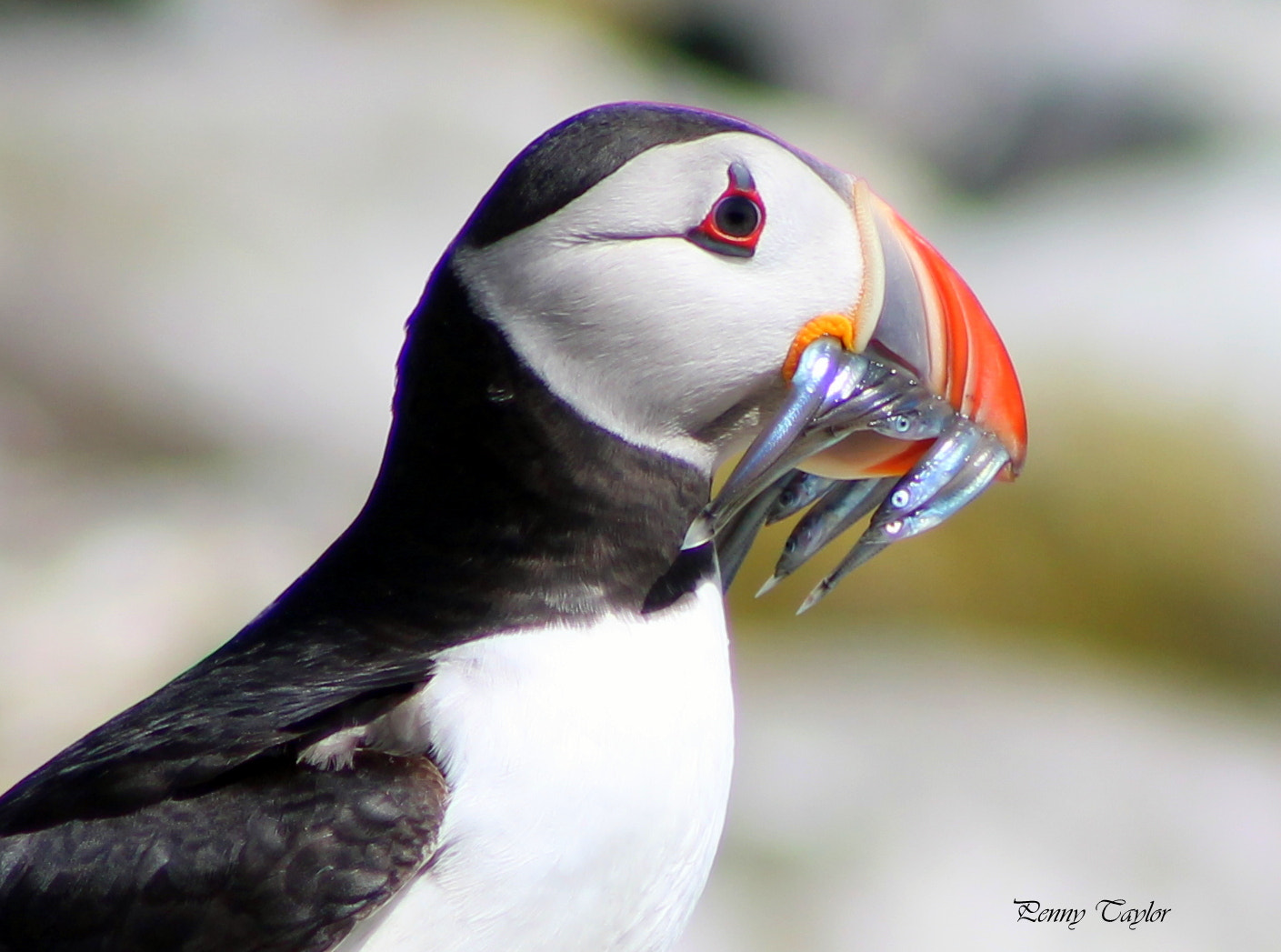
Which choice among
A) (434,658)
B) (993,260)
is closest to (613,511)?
(434,658)

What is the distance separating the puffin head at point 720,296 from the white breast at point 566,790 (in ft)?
0.77

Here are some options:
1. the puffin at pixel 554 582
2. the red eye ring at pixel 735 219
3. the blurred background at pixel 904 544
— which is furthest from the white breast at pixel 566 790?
the blurred background at pixel 904 544

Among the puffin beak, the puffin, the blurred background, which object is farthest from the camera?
the blurred background

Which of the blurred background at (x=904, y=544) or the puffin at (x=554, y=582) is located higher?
the puffin at (x=554, y=582)

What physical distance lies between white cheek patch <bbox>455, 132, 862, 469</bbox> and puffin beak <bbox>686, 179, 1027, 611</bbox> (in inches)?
2.0

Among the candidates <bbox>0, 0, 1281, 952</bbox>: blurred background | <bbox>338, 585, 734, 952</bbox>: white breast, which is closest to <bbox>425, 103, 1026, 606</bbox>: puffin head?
<bbox>338, 585, 734, 952</bbox>: white breast

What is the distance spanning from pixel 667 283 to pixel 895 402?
336mm

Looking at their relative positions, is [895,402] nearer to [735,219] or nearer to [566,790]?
[735,219]

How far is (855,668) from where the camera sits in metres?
6.33

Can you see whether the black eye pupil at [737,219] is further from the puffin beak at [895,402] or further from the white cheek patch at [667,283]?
the puffin beak at [895,402]

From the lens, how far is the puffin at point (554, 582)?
1.76 m

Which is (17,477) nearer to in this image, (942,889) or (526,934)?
(942,889)

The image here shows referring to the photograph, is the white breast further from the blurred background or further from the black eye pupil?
the blurred background

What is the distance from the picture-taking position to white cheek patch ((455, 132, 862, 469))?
1.86 metres
